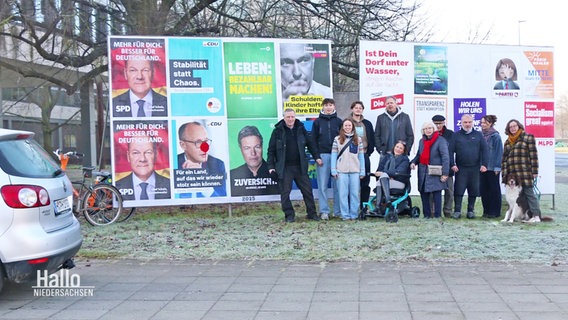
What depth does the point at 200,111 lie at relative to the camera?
37.2ft

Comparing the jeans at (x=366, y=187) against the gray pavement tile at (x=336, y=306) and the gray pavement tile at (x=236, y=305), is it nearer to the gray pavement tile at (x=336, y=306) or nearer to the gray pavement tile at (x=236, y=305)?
the gray pavement tile at (x=336, y=306)

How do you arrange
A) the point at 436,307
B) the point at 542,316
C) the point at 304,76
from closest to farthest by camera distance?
the point at 542,316 < the point at 436,307 < the point at 304,76

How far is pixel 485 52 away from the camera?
1235 cm

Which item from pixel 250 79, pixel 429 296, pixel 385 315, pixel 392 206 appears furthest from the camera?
pixel 250 79

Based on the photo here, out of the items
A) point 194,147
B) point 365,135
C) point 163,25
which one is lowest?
point 194,147

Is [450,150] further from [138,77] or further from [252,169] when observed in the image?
[138,77]

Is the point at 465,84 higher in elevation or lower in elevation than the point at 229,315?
higher

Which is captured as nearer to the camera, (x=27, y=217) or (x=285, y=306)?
(x=27, y=217)

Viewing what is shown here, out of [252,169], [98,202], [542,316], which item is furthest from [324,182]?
[542,316]

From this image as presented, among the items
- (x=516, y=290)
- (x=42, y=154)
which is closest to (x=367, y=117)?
(x=516, y=290)

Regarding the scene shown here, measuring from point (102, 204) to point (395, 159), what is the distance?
16.9 feet

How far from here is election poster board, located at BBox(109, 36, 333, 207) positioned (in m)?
11.2

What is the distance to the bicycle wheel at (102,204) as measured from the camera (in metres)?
10.9

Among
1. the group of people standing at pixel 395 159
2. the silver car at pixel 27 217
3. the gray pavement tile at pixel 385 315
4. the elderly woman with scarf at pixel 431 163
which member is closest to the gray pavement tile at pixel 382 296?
the gray pavement tile at pixel 385 315
